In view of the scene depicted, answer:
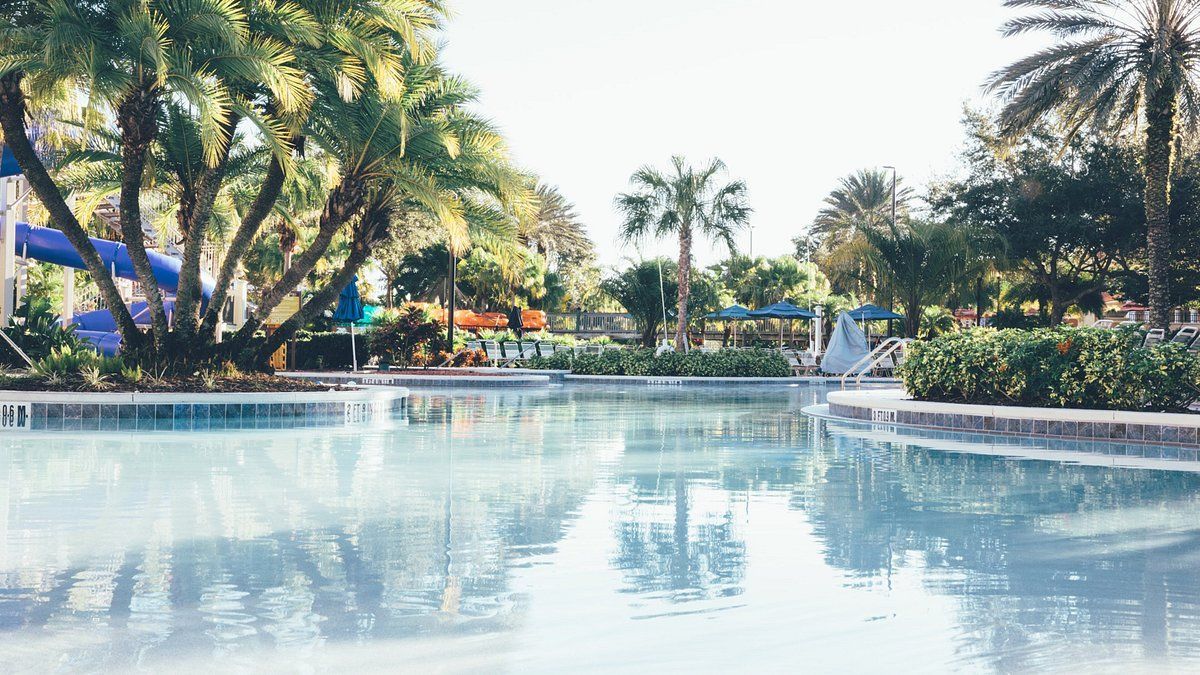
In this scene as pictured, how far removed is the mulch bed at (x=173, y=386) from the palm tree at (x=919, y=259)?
843 inches

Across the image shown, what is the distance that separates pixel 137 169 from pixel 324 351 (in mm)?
13228

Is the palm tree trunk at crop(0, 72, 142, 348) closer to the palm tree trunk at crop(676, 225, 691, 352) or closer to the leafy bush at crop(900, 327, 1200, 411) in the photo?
the leafy bush at crop(900, 327, 1200, 411)

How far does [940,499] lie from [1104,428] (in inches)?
224

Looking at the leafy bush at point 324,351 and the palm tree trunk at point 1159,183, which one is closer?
the palm tree trunk at point 1159,183

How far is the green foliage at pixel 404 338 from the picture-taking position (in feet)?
89.1

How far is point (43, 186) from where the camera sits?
14.9 meters

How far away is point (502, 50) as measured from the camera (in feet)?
84.7

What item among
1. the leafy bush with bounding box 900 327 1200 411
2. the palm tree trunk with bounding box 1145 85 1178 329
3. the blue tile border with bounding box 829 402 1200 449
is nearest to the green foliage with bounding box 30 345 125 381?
the blue tile border with bounding box 829 402 1200 449

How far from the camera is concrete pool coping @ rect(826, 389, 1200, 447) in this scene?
12.3 m

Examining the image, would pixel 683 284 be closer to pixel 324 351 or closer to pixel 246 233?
pixel 324 351

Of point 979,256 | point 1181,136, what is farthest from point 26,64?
point 979,256

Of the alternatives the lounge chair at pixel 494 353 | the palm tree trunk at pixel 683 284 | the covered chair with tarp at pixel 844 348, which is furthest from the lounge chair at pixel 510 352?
the covered chair with tarp at pixel 844 348

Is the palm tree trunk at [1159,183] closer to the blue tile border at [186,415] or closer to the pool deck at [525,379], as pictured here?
the pool deck at [525,379]

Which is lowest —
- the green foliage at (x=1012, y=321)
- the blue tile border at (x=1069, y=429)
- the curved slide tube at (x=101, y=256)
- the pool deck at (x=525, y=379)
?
the blue tile border at (x=1069, y=429)
